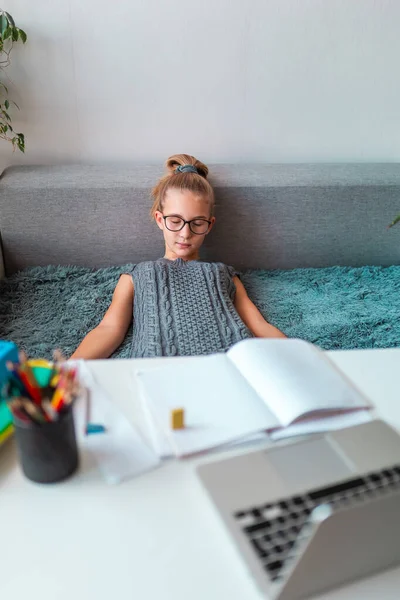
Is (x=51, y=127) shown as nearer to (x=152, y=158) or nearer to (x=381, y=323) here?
(x=152, y=158)

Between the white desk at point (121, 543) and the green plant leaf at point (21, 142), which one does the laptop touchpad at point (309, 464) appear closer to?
the white desk at point (121, 543)

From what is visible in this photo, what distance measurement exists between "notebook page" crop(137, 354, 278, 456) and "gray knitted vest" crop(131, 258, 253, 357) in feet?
1.24

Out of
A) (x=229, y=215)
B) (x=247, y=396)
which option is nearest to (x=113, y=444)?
(x=247, y=396)

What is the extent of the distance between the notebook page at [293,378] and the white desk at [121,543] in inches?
6.9

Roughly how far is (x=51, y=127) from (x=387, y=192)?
1.26 metres

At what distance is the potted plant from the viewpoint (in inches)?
61.7

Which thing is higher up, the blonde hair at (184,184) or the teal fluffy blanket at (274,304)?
the blonde hair at (184,184)

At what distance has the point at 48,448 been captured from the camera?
0.60 metres

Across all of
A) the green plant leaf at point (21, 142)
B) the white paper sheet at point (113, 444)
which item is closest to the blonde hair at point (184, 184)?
the green plant leaf at point (21, 142)

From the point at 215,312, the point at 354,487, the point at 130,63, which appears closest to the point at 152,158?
the point at 130,63

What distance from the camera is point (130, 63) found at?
1.79 meters

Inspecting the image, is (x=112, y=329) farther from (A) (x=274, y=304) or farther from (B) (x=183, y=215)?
(A) (x=274, y=304)

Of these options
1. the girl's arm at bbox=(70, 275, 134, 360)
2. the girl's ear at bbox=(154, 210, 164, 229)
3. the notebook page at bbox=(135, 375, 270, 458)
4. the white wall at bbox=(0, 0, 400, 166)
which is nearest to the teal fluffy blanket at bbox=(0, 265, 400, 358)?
the girl's arm at bbox=(70, 275, 134, 360)

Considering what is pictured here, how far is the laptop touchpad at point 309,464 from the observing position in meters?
0.61
